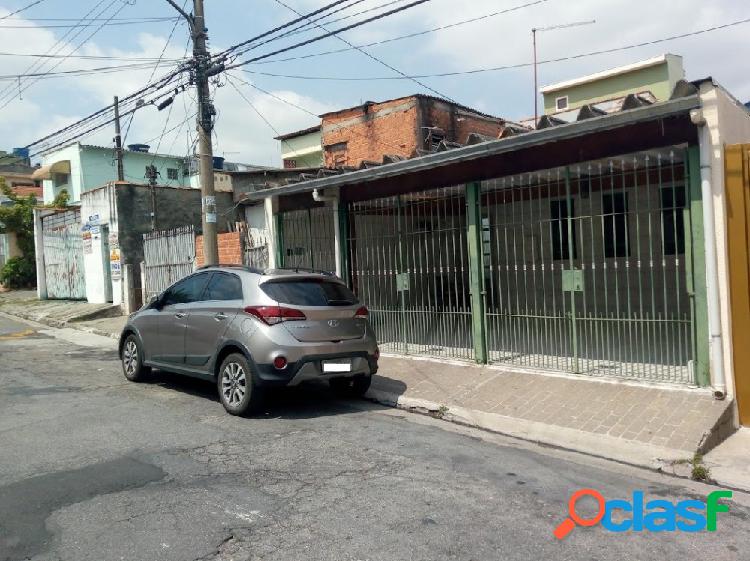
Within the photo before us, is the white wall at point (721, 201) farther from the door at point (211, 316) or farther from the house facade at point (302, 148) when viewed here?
the house facade at point (302, 148)

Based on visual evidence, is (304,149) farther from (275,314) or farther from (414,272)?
(275,314)

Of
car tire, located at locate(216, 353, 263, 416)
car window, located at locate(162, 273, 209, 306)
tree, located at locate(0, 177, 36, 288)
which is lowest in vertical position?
car tire, located at locate(216, 353, 263, 416)

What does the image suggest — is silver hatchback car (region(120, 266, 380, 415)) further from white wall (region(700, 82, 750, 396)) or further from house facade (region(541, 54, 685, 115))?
house facade (region(541, 54, 685, 115))

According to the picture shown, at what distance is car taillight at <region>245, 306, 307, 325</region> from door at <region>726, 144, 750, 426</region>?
4422mm

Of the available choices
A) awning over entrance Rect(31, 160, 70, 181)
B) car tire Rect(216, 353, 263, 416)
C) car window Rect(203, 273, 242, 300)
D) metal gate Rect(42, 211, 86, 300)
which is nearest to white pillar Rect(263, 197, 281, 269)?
car window Rect(203, 273, 242, 300)

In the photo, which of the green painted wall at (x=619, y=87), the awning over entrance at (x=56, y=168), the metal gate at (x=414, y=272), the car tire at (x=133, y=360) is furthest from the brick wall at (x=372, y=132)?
the car tire at (x=133, y=360)

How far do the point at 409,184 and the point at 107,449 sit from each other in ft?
18.5

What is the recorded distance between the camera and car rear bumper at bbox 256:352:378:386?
21.0 feet

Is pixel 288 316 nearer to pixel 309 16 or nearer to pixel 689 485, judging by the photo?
pixel 689 485

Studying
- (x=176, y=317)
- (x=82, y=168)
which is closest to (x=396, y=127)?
(x=82, y=168)

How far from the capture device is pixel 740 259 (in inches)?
244

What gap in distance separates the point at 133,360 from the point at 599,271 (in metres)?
7.38

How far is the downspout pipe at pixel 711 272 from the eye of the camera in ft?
20.5

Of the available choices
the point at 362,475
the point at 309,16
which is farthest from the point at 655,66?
the point at 362,475
